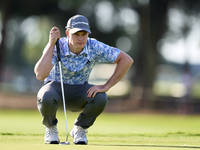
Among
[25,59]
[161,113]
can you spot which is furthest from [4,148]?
[25,59]

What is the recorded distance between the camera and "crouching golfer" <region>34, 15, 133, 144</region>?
19.2 ft

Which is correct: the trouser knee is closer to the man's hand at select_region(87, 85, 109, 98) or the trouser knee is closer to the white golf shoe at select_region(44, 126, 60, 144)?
the white golf shoe at select_region(44, 126, 60, 144)

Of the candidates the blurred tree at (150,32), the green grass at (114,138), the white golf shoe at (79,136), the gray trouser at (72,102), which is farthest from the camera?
the blurred tree at (150,32)

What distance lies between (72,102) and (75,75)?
375 mm

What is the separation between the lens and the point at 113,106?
2178 centimetres

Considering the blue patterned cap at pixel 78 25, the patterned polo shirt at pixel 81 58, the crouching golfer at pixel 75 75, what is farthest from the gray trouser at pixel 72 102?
the blue patterned cap at pixel 78 25

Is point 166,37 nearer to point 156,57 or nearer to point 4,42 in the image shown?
point 156,57

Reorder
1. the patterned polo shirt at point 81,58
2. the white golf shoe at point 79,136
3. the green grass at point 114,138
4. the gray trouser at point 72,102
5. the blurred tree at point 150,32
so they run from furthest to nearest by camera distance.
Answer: the blurred tree at point 150,32 < the patterned polo shirt at point 81,58 < the gray trouser at point 72,102 < the white golf shoe at point 79,136 < the green grass at point 114,138

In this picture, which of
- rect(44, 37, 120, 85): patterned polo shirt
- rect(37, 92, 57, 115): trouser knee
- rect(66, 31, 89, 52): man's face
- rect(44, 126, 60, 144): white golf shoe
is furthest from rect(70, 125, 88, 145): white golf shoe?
rect(66, 31, 89, 52): man's face

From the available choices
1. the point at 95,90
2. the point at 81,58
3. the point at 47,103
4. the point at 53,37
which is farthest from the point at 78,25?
the point at 47,103

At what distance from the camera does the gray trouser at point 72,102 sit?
5.88 meters

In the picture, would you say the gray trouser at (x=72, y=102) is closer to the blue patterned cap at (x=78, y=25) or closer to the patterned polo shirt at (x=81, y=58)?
the patterned polo shirt at (x=81, y=58)

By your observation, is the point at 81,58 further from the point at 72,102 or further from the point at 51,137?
the point at 51,137

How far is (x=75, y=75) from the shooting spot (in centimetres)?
624
